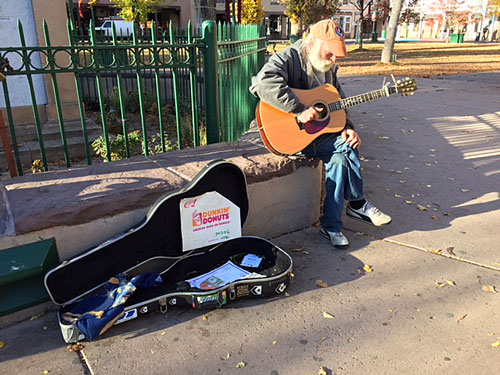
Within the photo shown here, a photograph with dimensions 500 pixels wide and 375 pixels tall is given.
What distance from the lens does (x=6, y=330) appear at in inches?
92.0

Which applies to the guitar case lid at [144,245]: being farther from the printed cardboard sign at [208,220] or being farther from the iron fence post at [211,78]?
the iron fence post at [211,78]

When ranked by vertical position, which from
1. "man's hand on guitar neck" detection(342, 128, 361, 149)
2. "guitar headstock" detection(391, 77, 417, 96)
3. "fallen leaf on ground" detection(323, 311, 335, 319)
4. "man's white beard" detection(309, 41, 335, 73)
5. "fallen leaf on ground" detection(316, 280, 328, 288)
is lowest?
"fallen leaf on ground" detection(323, 311, 335, 319)

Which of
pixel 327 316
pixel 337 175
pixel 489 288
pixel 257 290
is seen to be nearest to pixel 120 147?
pixel 337 175

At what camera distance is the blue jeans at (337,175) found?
3.23 meters

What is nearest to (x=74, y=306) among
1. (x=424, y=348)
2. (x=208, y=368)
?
(x=208, y=368)

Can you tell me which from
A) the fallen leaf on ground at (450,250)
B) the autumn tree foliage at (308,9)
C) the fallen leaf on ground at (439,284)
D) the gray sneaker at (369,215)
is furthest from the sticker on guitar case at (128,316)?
the autumn tree foliage at (308,9)

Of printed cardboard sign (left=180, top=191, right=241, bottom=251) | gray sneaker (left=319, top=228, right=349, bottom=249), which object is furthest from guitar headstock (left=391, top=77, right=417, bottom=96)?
printed cardboard sign (left=180, top=191, right=241, bottom=251)

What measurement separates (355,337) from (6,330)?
193 cm

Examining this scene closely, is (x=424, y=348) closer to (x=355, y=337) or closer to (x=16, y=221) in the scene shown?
(x=355, y=337)

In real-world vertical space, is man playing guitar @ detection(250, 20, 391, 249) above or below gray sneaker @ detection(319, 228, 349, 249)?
above

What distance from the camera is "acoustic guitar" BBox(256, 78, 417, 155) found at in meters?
3.26

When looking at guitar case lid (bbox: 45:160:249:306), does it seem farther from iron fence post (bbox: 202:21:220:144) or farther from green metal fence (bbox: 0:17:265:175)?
iron fence post (bbox: 202:21:220:144)

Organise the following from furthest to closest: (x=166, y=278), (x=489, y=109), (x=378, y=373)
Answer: (x=489, y=109), (x=166, y=278), (x=378, y=373)

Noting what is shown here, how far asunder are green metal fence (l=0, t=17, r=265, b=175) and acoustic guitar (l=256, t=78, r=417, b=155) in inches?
29.0
